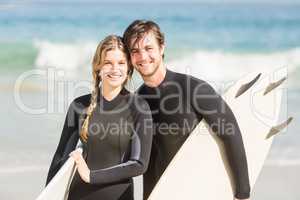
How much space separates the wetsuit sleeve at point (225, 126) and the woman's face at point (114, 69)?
0.90 feet

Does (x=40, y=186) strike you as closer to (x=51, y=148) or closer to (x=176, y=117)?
(x=51, y=148)

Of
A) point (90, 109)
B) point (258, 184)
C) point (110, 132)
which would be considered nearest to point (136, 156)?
point (110, 132)

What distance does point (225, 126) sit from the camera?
2.26 metres

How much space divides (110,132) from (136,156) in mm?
127

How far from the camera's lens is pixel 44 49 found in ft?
34.3

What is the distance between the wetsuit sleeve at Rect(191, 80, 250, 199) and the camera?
2221 mm

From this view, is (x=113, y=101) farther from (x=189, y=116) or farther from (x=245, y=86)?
(x=245, y=86)

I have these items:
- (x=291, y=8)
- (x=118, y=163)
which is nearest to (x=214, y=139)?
(x=118, y=163)

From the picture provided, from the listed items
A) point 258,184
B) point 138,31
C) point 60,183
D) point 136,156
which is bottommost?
point 258,184

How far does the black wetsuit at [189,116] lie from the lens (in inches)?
87.7

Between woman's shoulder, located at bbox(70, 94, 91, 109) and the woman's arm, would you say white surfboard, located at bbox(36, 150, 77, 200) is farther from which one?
woman's shoulder, located at bbox(70, 94, 91, 109)

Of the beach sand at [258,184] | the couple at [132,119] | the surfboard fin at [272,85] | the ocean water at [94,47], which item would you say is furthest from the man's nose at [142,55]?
the ocean water at [94,47]

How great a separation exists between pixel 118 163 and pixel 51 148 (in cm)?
349

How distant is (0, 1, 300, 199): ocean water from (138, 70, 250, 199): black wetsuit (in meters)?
3.20
